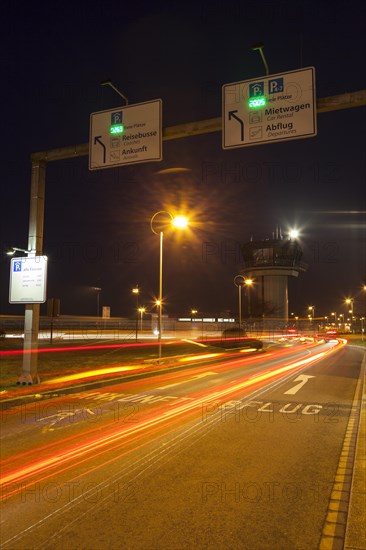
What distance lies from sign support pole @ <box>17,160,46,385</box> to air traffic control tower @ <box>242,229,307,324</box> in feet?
316

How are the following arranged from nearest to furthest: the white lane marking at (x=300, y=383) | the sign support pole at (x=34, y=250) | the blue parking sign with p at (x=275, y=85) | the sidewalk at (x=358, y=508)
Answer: the sidewalk at (x=358, y=508) < the blue parking sign with p at (x=275, y=85) < the sign support pole at (x=34, y=250) < the white lane marking at (x=300, y=383)

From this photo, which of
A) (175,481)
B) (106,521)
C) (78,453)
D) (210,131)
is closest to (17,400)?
(78,453)

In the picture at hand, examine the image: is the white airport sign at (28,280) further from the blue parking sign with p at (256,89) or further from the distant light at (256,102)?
the blue parking sign with p at (256,89)

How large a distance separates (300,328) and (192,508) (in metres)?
108

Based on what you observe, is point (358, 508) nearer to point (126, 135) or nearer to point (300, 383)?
point (126, 135)

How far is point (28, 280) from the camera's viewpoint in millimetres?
13797

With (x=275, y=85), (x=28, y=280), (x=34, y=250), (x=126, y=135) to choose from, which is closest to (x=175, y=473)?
(x=275, y=85)

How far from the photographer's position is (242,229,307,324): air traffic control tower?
10781 cm

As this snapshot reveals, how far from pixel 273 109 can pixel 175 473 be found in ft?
24.4

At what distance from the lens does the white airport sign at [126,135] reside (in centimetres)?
1087

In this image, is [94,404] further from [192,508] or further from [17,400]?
[192,508]

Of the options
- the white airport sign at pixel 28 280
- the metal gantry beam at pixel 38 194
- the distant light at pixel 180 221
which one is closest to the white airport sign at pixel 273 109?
the metal gantry beam at pixel 38 194

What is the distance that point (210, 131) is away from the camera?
1092cm

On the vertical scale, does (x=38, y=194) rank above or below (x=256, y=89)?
below
